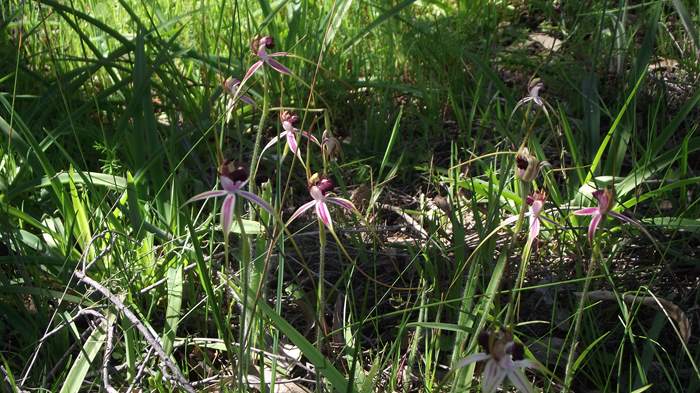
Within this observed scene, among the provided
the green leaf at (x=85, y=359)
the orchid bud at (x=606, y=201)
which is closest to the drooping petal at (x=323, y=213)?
the orchid bud at (x=606, y=201)

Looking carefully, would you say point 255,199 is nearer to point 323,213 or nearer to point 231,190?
point 231,190

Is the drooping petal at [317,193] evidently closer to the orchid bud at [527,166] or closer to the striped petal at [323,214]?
the striped petal at [323,214]

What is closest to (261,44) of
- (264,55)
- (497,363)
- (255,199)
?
(264,55)

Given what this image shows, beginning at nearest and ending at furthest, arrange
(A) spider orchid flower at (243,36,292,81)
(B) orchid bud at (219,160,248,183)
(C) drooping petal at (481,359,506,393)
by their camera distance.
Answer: (C) drooping petal at (481,359,506,393) → (B) orchid bud at (219,160,248,183) → (A) spider orchid flower at (243,36,292,81)

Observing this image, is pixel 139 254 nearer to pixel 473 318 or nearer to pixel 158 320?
pixel 158 320

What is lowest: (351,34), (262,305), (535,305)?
(535,305)

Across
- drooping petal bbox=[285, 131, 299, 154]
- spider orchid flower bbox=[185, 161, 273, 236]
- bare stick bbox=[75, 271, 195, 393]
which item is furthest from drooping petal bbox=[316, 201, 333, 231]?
bare stick bbox=[75, 271, 195, 393]

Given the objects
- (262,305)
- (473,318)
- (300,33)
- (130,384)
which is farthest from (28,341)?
(300,33)

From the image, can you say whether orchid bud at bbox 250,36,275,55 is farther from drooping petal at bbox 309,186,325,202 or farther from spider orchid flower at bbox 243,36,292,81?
drooping petal at bbox 309,186,325,202
